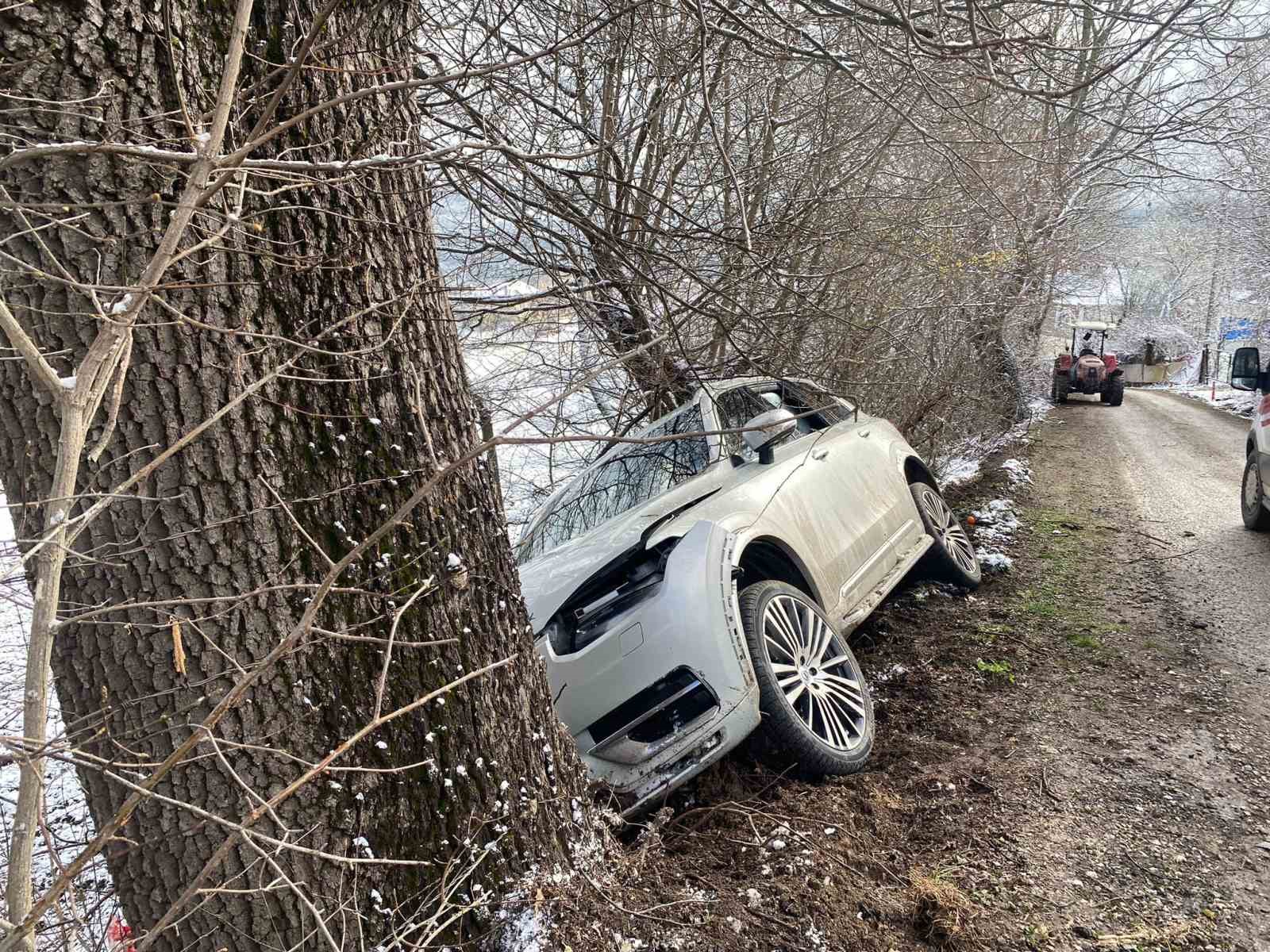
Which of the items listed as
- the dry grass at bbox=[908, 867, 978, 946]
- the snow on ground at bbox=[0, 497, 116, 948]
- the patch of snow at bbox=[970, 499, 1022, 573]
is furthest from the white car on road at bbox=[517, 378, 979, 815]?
the patch of snow at bbox=[970, 499, 1022, 573]

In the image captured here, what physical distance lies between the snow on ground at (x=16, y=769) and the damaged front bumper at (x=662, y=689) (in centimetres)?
155

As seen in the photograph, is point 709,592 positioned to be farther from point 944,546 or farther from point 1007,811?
point 944,546

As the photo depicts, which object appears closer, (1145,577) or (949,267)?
(1145,577)

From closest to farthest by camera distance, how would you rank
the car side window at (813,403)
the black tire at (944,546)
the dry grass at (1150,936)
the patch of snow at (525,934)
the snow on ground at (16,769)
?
the snow on ground at (16,769)
the patch of snow at (525,934)
the dry grass at (1150,936)
the car side window at (813,403)
the black tire at (944,546)

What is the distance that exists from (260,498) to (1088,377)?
86.8 feet

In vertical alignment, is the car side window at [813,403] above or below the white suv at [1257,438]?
above

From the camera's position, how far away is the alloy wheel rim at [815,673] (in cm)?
347

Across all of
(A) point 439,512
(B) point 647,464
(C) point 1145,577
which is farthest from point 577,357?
(A) point 439,512

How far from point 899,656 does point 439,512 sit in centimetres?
332

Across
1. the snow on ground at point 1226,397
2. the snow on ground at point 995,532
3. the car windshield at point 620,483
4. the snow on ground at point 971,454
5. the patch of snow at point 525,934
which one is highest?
the car windshield at point 620,483

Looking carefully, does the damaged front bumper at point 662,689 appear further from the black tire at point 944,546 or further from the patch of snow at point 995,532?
the patch of snow at point 995,532

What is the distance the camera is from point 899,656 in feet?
15.8

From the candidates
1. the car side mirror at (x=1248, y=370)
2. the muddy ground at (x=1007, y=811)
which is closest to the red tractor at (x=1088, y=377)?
the car side mirror at (x=1248, y=370)

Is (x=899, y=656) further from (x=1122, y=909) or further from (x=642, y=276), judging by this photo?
(x=642, y=276)
